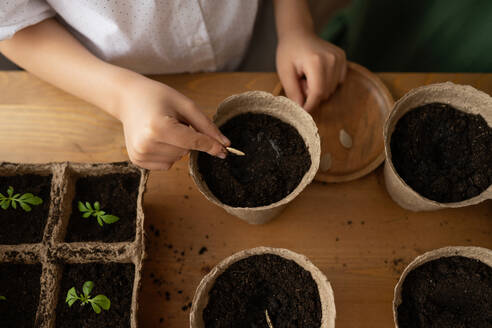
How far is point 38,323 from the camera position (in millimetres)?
712

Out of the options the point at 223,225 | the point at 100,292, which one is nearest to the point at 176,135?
the point at 223,225

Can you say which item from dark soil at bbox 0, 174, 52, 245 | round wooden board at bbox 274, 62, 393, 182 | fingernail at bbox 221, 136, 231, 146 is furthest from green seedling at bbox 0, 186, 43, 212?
round wooden board at bbox 274, 62, 393, 182

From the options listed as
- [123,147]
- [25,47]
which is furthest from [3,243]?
[25,47]

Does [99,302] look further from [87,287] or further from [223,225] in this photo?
[223,225]

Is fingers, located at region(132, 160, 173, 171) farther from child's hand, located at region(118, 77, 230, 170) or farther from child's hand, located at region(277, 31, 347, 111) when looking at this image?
child's hand, located at region(277, 31, 347, 111)

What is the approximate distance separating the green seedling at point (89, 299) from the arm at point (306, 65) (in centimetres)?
66

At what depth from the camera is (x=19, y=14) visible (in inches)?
31.3

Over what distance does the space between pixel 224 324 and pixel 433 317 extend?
0.42 meters

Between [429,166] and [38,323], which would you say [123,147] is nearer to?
[38,323]

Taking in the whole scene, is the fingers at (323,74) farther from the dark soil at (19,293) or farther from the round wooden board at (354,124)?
the dark soil at (19,293)

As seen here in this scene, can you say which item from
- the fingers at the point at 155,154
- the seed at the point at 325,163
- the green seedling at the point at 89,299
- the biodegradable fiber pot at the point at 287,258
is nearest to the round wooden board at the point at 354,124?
the seed at the point at 325,163

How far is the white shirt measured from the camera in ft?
2.74

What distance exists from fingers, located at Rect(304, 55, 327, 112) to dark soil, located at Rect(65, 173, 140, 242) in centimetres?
48

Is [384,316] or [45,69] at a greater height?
[45,69]
